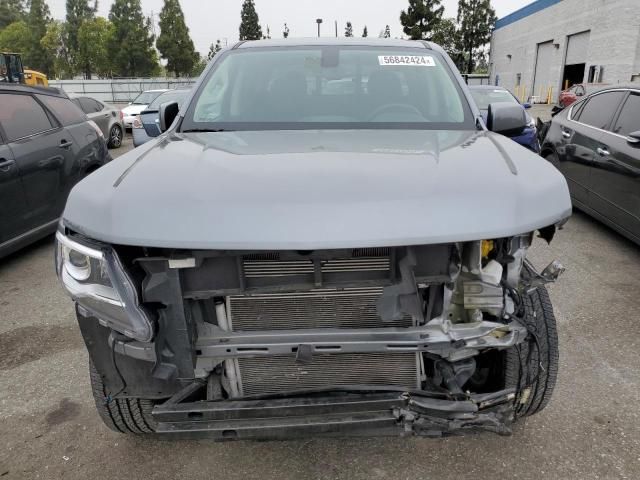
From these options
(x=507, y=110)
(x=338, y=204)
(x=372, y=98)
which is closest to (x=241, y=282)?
(x=338, y=204)

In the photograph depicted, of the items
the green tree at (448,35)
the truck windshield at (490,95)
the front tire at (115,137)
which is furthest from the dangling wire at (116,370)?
the green tree at (448,35)

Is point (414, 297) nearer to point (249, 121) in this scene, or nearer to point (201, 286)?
point (201, 286)

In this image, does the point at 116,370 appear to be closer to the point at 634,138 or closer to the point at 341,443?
the point at 341,443

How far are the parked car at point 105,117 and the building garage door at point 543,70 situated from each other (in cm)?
3093

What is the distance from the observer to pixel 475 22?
47.2 meters

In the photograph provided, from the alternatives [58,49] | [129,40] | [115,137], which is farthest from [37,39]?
[115,137]

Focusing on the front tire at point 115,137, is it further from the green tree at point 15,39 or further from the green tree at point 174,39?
the green tree at point 15,39

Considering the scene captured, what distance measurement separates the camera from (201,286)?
5.85 feet

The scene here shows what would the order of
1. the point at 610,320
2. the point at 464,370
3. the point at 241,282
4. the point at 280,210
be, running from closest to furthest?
the point at 280,210
the point at 241,282
the point at 464,370
the point at 610,320

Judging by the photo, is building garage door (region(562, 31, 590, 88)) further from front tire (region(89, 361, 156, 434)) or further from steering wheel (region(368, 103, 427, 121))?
front tire (region(89, 361, 156, 434))

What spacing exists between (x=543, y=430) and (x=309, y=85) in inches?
88.0

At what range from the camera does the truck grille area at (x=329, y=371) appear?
2.01 metres

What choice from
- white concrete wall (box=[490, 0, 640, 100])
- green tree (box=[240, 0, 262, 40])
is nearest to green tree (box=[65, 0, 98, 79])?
green tree (box=[240, 0, 262, 40])

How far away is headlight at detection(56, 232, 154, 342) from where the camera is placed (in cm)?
170
